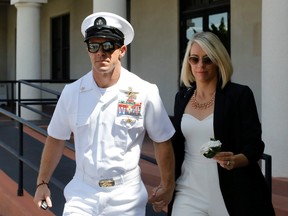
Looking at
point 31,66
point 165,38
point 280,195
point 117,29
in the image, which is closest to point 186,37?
point 165,38

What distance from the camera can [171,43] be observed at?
440 inches

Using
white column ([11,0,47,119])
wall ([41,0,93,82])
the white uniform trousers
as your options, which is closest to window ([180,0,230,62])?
white column ([11,0,47,119])

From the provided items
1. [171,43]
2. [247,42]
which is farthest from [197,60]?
[171,43]

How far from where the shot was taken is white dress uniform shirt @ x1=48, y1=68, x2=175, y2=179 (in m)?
2.71

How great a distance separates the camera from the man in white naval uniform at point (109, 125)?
Answer: 107 inches

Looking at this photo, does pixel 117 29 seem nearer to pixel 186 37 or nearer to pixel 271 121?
pixel 271 121

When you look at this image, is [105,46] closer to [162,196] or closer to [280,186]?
[162,196]

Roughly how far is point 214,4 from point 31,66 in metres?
4.86

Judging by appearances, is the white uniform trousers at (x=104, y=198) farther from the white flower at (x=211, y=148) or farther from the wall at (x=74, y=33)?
the wall at (x=74, y=33)

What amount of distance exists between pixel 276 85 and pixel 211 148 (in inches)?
139

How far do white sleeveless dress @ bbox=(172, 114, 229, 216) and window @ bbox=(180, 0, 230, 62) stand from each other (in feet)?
22.5

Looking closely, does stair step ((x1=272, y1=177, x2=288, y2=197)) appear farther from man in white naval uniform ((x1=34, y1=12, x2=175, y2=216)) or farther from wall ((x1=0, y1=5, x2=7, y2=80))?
wall ((x1=0, y1=5, x2=7, y2=80))

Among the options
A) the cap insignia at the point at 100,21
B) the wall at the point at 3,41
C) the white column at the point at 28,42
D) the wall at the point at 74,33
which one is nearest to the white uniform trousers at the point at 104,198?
the cap insignia at the point at 100,21

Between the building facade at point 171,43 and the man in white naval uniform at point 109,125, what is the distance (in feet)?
11.1
